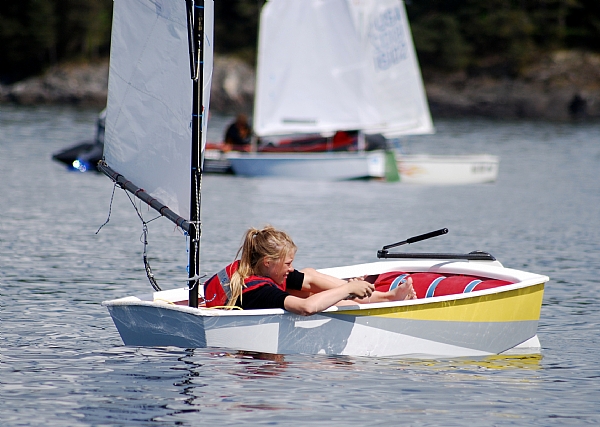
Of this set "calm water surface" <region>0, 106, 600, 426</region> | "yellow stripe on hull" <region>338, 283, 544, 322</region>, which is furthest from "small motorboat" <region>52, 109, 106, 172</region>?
"yellow stripe on hull" <region>338, 283, 544, 322</region>

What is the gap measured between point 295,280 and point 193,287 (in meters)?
0.82

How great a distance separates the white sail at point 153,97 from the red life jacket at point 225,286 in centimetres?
57

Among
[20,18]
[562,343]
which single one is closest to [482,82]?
[20,18]

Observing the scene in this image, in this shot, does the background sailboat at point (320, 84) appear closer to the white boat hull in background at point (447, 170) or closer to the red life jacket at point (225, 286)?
the white boat hull in background at point (447, 170)

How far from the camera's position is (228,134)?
953 inches

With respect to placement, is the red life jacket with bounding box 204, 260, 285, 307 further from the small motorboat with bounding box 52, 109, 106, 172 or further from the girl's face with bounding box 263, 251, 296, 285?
the small motorboat with bounding box 52, 109, 106, 172

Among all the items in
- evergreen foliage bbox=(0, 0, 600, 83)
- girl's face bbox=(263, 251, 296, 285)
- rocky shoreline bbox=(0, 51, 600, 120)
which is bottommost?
girl's face bbox=(263, 251, 296, 285)

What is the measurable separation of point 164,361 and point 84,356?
732mm

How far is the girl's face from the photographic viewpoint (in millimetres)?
7770

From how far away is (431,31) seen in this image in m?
73.1

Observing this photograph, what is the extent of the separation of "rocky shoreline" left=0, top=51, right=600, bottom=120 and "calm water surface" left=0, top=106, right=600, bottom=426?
1535 inches

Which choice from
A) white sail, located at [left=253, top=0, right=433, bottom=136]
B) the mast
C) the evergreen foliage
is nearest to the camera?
the mast

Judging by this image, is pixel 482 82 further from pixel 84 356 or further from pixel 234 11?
pixel 84 356

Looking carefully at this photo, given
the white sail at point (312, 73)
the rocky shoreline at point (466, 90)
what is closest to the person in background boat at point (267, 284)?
the white sail at point (312, 73)
